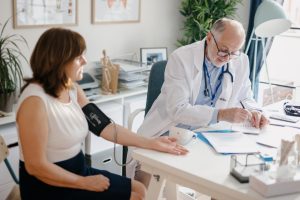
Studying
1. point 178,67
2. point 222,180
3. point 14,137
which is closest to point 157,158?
point 222,180

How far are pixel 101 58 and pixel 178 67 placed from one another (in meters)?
1.12

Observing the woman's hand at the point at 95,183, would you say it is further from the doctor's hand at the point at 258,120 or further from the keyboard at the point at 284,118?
the keyboard at the point at 284,118

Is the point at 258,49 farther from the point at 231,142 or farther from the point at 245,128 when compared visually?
the point at 231,142

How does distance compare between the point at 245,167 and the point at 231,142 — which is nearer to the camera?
the point at 245,167

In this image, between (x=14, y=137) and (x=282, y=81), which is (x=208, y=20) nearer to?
(x=282, y=81)

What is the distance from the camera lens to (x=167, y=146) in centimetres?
168

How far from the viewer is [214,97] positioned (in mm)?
2398

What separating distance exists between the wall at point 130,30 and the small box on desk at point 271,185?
203 cm

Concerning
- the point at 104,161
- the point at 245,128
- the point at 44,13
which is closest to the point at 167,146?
the point at 245,128

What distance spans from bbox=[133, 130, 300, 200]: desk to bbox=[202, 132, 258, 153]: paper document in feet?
0.16

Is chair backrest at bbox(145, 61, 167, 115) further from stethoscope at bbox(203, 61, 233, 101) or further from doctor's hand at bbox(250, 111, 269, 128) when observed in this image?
doctor's hand at bbox(250, 111, 269, 128)

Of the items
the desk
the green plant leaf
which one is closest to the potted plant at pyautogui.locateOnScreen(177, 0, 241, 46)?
the green plant leaf

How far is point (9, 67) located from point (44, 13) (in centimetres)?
49

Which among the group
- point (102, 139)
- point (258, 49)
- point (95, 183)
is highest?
point (258, 49)
